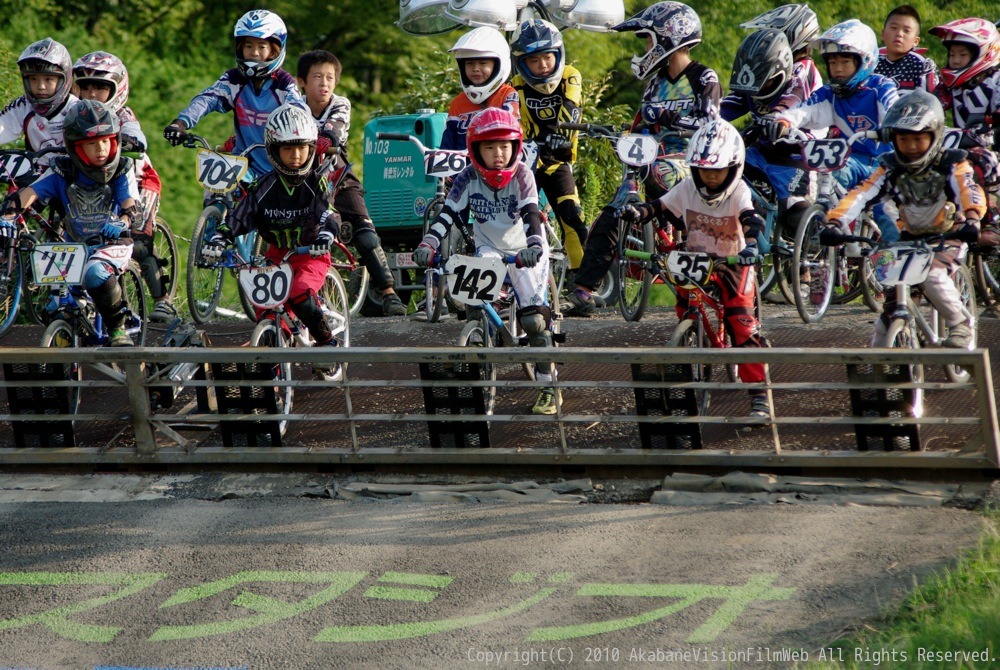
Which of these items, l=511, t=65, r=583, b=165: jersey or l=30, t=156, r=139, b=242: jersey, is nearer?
l=30, t=156, r=139, b=242: jersey

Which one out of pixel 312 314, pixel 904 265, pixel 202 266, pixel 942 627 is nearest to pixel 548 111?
pixel 202 266

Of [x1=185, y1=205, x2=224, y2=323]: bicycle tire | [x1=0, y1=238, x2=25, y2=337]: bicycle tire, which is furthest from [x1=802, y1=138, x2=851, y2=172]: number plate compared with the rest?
[x1=0, y1=238, x2=25, y2=337]: bicycle tire

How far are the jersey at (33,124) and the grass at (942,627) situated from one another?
26.9 ft

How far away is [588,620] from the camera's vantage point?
6.41 m

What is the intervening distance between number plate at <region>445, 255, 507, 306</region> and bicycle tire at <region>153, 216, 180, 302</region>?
3776mm

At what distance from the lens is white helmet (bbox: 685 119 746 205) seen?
8852 millimetres

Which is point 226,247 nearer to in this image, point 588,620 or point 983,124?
point 588,620

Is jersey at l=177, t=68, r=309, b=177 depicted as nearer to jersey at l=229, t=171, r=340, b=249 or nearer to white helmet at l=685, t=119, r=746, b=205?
jersey at l=229, t=171, r=340, b=249

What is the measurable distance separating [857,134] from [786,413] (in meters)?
2.68

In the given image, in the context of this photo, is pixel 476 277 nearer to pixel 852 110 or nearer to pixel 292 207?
pixel 292 207

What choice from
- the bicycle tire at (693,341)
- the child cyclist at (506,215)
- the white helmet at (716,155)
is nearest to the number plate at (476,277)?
the child cyclist at (506,215)

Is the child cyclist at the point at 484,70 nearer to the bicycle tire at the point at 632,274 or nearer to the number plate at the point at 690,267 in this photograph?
the bicycle tire at the point at 632,274

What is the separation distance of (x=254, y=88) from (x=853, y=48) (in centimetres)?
499

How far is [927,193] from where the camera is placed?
8859 millimetres
